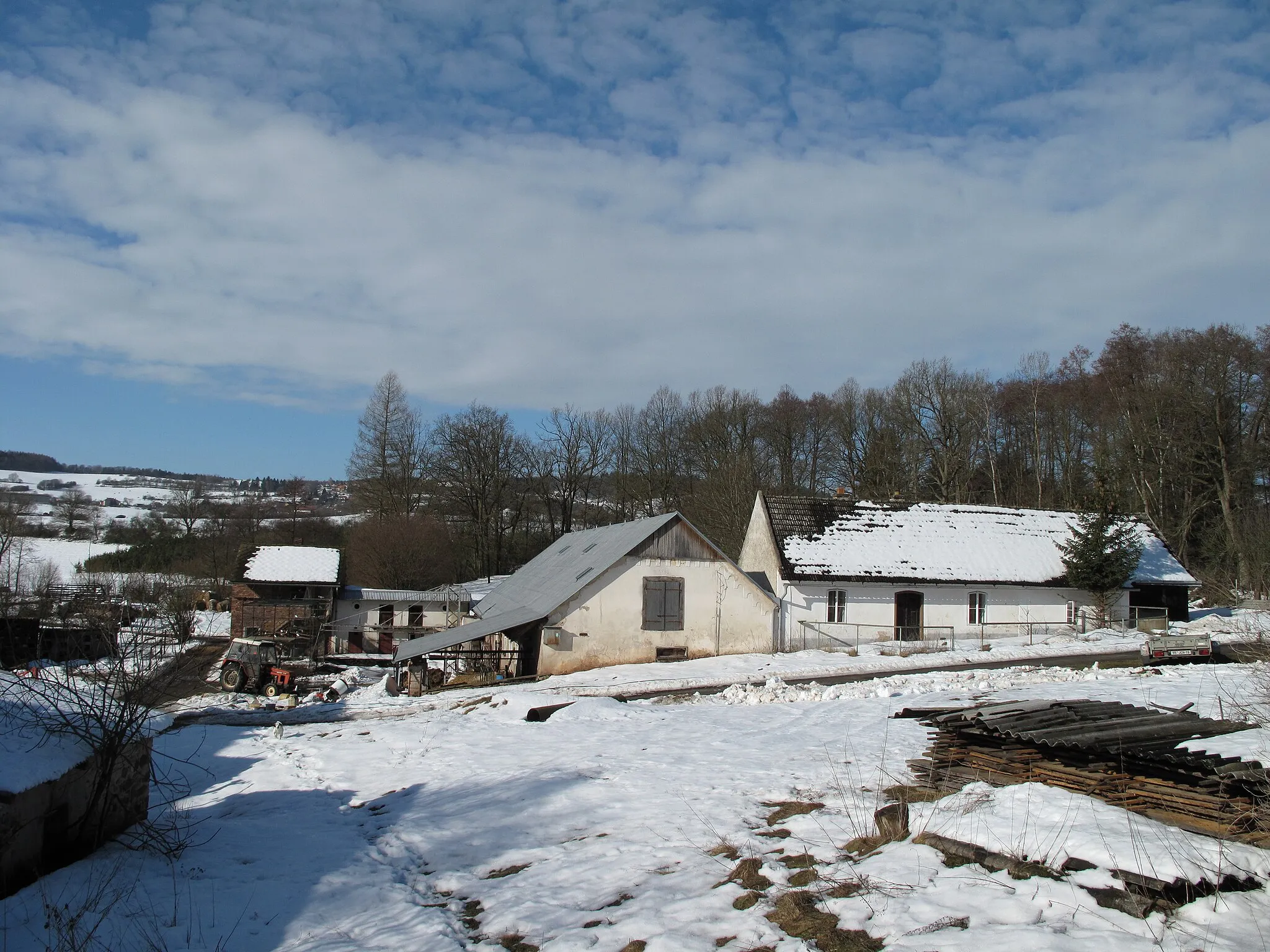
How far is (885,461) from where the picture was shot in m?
54.0

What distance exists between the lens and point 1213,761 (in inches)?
317

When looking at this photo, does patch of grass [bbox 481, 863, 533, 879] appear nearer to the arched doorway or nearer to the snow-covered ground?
the arched doorway

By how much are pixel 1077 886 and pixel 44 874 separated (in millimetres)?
9069

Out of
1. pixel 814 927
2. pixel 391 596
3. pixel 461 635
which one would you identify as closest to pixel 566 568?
pixel 461 635

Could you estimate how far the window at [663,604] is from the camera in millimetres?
29469

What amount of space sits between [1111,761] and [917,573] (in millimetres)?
26540

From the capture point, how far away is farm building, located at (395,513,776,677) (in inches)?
1109

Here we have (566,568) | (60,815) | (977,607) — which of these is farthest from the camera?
(566,568)

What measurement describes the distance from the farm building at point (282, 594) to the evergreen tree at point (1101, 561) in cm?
3391

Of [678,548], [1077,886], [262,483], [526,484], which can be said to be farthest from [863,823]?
[262,483]

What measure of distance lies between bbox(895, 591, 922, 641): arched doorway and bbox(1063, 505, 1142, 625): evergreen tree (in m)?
6.61

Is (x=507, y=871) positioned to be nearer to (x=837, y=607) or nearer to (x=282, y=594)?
(x=837, y=607)

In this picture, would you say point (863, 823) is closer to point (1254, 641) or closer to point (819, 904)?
point (819, 904)

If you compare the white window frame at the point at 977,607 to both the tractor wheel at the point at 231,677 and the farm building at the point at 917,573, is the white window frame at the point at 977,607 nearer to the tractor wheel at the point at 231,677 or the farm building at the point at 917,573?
the farm building at the point at 917,573
